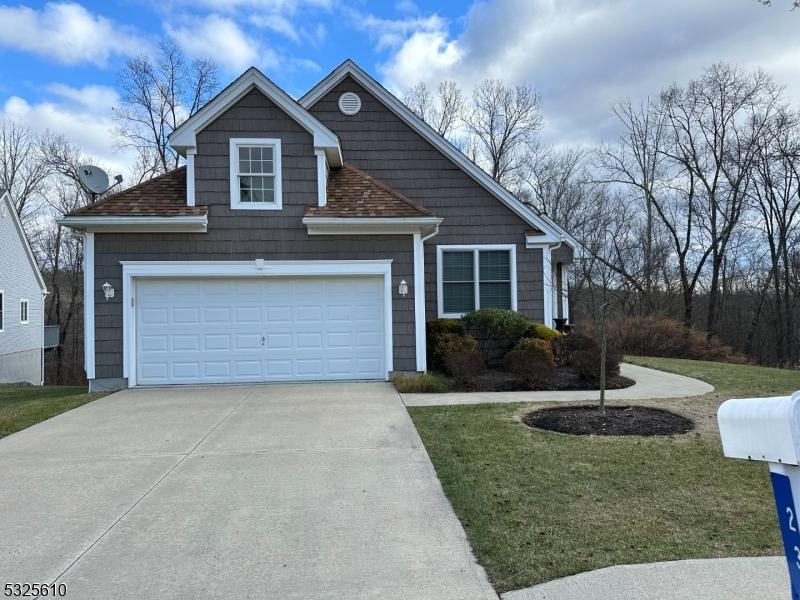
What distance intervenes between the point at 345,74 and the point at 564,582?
43.4 ft

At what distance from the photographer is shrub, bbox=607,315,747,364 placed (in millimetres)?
22625

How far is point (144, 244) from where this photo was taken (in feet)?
36.4

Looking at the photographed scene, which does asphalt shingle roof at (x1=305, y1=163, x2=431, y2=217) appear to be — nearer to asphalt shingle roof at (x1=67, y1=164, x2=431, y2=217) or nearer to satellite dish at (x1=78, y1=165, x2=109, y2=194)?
asphalt shingle roof at (x1=67, y1=164, x2=431, y2=217)

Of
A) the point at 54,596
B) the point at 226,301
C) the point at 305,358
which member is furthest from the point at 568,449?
the point at 226,301

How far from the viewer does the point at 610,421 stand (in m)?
7.68

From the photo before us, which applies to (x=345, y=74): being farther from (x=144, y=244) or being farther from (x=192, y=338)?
(x=192, y=338)

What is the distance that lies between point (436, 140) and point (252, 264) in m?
5.71

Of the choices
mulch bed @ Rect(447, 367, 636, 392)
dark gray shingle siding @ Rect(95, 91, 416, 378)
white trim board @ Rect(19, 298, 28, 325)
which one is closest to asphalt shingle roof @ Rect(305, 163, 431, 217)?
dark gray shingle siding @ Rect(95, 91, 416, 378)

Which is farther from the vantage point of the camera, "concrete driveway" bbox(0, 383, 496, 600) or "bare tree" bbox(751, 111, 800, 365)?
"bare tree" bbox(751, 111, 800, 365)

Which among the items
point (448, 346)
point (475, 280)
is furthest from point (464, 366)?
point (475, 280)

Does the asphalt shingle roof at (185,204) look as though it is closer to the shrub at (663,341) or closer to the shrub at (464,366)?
the shrub at (464,366)

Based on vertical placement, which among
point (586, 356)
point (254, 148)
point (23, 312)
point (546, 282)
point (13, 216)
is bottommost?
point (586, 356)

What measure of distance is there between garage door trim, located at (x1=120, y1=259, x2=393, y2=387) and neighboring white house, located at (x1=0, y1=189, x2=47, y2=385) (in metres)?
17.5

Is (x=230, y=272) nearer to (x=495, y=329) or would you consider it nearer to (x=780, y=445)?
(x=495, y=329)
